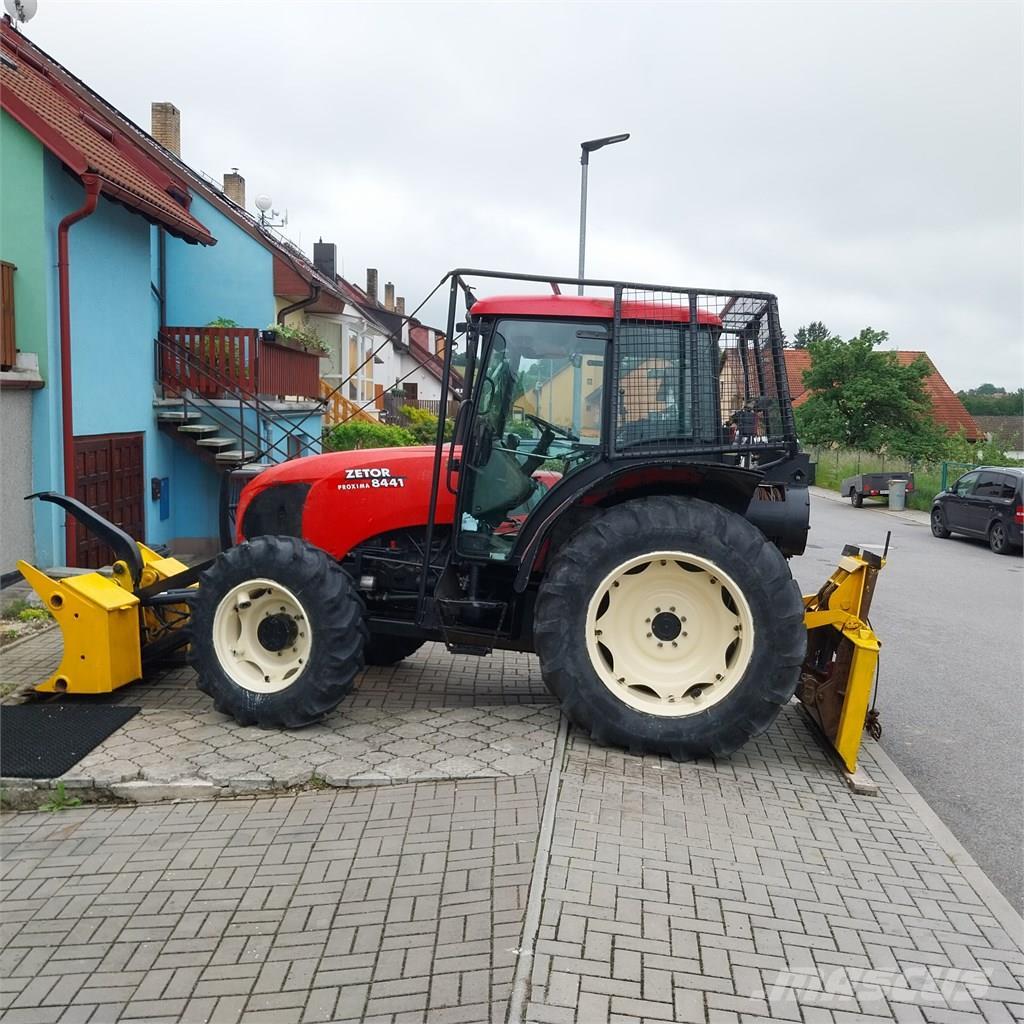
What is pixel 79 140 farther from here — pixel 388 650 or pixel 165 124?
pixel 165 124

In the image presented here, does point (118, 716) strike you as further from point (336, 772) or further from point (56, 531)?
point (56, 531)

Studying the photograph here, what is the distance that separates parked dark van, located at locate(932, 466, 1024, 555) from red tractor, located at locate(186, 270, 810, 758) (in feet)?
47.5

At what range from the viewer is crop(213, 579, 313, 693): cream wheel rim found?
6.00 m

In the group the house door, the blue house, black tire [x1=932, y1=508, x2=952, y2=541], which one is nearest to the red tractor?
the blue house

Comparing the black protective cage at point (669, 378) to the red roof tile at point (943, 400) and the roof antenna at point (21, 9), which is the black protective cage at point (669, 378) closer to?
the roof antenna at point (21, 9)

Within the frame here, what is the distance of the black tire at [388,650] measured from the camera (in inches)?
291

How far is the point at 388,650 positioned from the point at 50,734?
2.46 meters

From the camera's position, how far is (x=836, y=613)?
5871 millimetres

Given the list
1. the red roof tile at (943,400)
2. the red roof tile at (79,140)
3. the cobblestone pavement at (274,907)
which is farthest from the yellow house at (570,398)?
the red roof tile at (943,400)

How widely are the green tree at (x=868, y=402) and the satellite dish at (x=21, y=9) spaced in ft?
100

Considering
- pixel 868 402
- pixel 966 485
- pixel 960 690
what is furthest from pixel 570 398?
pixel 868 402

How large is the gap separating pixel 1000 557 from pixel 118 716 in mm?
16753

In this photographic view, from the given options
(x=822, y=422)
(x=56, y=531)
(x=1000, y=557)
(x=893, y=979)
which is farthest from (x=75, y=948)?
(x=822, y=422)

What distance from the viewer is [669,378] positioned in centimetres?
572
